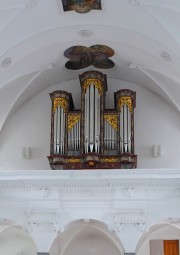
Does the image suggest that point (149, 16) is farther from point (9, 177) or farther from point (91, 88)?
point (9, 177)

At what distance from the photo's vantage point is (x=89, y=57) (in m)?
14.1

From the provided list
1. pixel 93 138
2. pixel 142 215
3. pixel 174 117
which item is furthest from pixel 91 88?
pixel 142 215

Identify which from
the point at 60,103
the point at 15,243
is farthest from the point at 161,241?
the point at 60,103

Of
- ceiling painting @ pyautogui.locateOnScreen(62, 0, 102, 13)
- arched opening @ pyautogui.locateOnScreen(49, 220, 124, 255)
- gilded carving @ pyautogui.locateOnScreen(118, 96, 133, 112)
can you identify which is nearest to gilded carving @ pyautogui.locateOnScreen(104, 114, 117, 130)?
gilded carving @ pyautogui.locateOnScreen(118, 96, 133, 112)

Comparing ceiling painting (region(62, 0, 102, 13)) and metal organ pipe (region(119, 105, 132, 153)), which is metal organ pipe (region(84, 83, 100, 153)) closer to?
metal organ pipe (region(119, 105, 132, 153))

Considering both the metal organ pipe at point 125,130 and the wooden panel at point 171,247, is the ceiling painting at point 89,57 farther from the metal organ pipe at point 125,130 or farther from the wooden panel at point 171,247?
the wooden panel at point 171,247

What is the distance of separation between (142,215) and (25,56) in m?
4.81

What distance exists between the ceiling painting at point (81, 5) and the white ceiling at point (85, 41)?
148 mm

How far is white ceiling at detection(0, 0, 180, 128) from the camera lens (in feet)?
37.9

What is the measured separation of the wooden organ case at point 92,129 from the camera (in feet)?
42.5

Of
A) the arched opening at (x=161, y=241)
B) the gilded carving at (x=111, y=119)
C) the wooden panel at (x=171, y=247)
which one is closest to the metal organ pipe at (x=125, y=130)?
the gilded carving at (x=111, y=119)

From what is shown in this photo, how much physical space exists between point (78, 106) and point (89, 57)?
142 cm

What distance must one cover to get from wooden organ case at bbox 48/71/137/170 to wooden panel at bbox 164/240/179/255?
14.3ft

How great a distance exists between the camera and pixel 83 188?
12.1 metres
